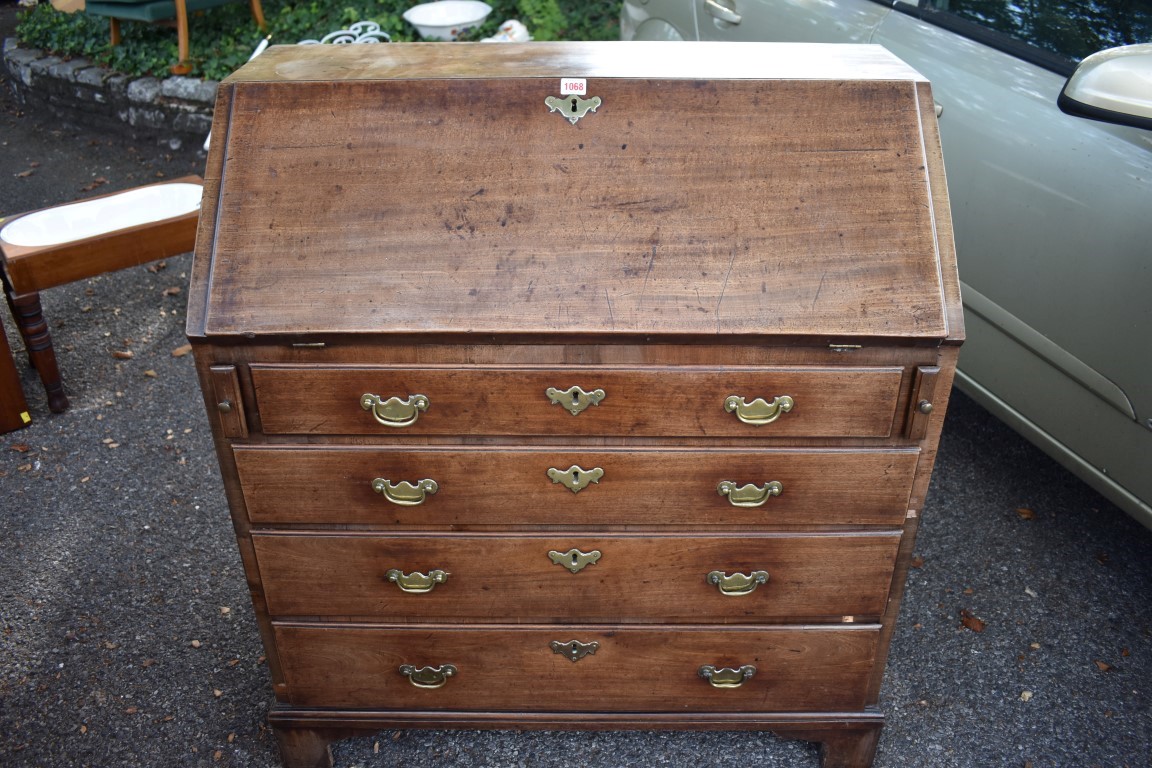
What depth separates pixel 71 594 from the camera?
2.71 m

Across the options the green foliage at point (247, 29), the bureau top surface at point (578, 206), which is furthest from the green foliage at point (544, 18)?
the bureau top surface at point (578, 206)

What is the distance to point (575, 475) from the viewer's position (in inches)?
71.3

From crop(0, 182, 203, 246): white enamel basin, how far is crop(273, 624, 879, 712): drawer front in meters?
2.13

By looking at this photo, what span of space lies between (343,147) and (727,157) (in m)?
0.73

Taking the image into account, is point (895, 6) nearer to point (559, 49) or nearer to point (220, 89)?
point (559, 49)

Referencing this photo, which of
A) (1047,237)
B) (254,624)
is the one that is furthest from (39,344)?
(1047,237)

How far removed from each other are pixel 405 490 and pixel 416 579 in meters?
0.23

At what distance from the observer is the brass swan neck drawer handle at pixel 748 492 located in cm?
182

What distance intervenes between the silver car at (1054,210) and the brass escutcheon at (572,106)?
1.06 meters

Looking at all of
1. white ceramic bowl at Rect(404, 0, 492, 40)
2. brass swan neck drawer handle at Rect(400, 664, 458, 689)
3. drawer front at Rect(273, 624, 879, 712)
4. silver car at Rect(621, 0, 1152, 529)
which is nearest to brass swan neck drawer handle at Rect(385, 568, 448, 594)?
drawer front at Rect(273, 624, 879, 712)

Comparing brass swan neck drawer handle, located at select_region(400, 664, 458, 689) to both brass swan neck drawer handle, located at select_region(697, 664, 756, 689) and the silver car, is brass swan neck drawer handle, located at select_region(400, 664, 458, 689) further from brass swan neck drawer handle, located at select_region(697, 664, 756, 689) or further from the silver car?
the silver car

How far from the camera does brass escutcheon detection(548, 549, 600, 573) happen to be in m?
1.91

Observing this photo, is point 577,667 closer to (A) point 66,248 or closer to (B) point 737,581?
(B) point 737,581

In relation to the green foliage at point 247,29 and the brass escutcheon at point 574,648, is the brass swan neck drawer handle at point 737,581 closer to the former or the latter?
the brass escutcheon at point 574,648
